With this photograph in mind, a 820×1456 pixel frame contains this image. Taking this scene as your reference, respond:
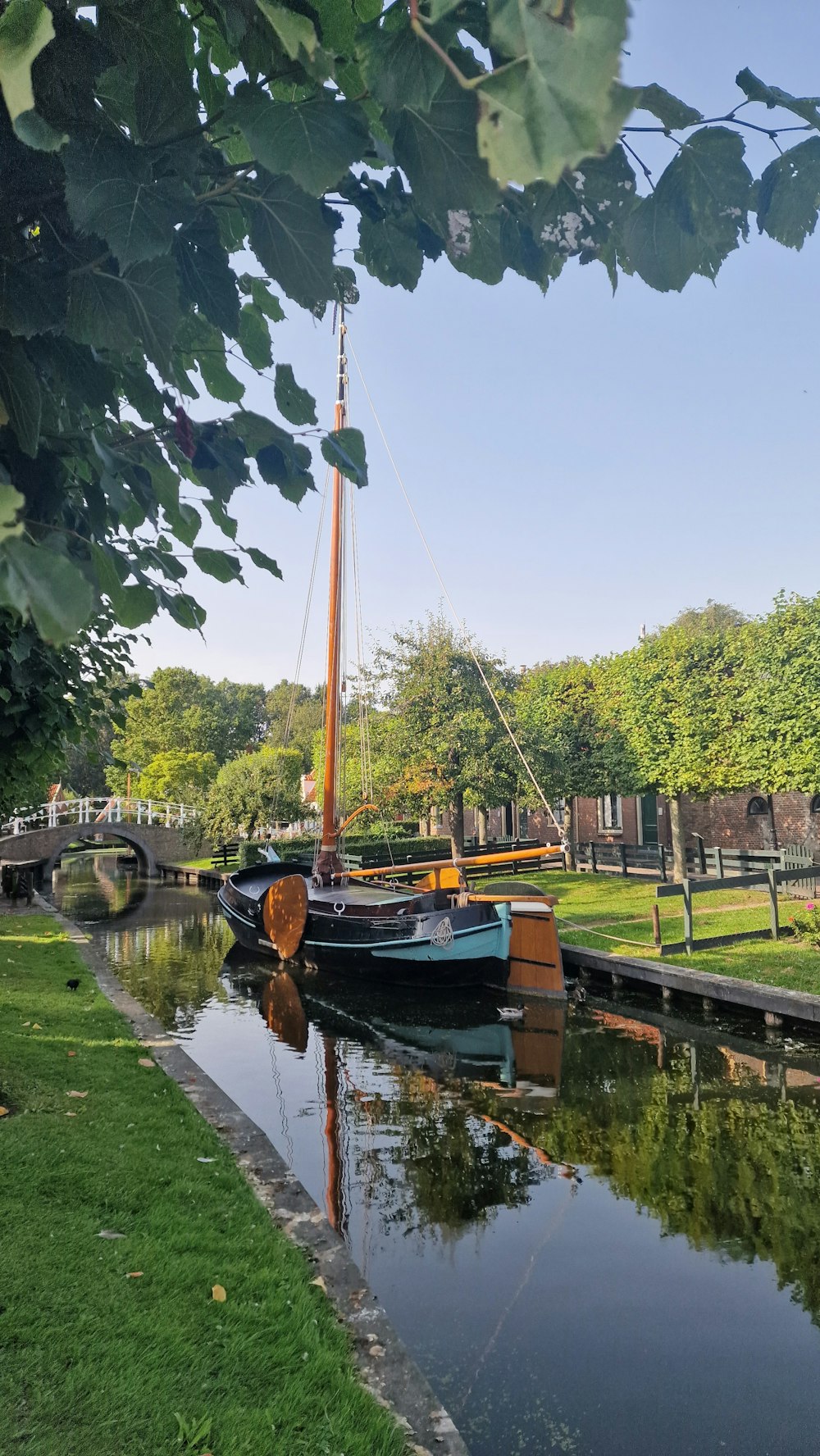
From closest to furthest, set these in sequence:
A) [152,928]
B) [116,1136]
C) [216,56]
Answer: [216,56] → [116,1136] → [152,928]

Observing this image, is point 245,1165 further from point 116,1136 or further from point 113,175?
point 113,175

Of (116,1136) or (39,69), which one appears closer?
(39,69)

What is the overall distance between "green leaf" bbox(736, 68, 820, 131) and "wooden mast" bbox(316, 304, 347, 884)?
18010 mm

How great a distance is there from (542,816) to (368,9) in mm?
37487

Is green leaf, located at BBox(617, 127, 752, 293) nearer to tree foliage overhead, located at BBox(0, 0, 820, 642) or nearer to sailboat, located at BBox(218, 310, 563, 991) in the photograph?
tree foliage overhead, located at BBox(0, 0, 820, 642)

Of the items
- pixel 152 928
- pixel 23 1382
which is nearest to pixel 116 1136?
pixel 23 1382

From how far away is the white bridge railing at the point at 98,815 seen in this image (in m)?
37.4

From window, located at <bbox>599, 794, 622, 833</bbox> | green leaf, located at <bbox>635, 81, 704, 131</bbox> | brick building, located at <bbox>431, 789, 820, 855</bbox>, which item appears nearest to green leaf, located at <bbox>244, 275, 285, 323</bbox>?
green leaf, located at <bbox>635, 81, 704, 131</bbox>

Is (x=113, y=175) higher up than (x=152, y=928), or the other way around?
(x=113, y=175)

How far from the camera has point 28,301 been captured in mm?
1466

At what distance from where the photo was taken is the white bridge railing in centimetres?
3738

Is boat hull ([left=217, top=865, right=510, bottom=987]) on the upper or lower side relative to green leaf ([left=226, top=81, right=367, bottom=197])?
lower

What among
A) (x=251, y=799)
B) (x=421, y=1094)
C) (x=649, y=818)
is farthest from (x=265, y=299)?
(x=251, y=799)

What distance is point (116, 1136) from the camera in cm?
612
